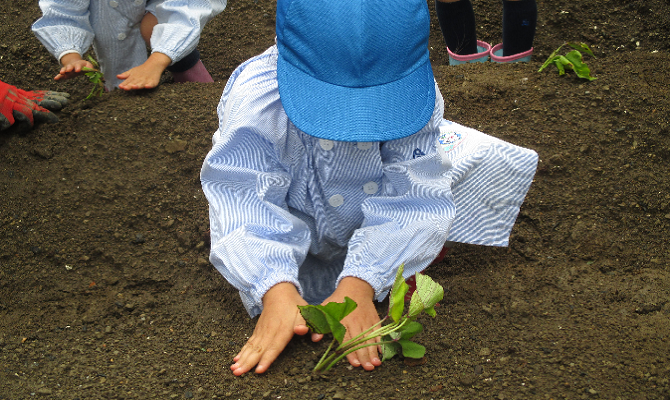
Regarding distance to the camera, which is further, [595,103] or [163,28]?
[163,28]

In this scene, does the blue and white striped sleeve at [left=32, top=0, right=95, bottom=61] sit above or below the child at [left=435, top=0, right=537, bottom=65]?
above

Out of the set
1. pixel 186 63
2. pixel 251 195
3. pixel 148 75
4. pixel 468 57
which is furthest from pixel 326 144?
pixel 468 57

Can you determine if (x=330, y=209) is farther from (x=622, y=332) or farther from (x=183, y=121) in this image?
(x=183, y=121)

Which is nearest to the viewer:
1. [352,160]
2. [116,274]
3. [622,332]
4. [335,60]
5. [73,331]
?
[335,60]

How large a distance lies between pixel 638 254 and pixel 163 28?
1.94 meters

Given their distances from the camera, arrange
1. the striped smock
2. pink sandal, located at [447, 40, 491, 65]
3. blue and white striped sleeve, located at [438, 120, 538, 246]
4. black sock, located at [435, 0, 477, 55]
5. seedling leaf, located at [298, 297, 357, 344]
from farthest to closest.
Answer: pink sandal, located at [447, 40, 491, 65] → black sock, located at [435, 0, 477, 55] → blue and white striped sleeve, located at [438, 120, 538, 246] → the striped smock → seedling leaf, located at [298, 297, 357, 344]

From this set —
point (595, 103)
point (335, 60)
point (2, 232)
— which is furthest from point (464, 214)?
point (2, 232)

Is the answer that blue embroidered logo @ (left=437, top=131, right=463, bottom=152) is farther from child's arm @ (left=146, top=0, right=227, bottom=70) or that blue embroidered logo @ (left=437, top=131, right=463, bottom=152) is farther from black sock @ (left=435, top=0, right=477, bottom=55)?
child's arm @ (left=146, top=0, right=227, bottom=70)

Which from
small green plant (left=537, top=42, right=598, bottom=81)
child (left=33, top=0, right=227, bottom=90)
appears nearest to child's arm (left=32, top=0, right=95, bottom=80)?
child (left=33, top=0, right=227, bottom=90)

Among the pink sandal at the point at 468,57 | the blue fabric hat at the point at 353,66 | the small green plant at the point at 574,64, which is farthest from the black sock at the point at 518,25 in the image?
the blue fabric hat at the point at 353,66

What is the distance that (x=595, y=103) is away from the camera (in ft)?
7.28

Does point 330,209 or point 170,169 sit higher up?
point 330,209

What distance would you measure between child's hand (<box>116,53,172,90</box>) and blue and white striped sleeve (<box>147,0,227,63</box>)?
0.09ft

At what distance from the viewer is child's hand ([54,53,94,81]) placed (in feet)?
7.56
